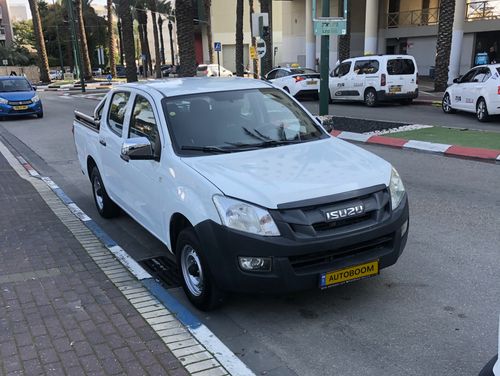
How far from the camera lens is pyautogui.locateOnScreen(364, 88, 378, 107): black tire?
18938 millimetres

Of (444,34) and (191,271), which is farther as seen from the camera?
(444,34)

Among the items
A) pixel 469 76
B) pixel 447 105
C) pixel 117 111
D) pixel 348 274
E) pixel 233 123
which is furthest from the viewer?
pixel 447 105

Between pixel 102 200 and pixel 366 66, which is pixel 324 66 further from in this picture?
pixel 102 200

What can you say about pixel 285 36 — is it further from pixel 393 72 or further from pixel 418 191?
pixel 418 191

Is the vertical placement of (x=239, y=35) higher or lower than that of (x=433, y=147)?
higher

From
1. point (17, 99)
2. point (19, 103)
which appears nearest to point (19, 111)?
point (19, 103)

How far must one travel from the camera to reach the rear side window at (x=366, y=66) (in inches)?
733

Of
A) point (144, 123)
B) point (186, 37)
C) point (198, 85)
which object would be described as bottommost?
point (144, 123)

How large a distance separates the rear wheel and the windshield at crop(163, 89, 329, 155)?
1454cm

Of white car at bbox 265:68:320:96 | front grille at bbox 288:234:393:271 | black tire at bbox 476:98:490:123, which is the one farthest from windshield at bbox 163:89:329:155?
white car at bbox 265:68:320:96

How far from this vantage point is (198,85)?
206 inches

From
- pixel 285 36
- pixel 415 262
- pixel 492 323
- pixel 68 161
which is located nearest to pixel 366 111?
pixel 68 161

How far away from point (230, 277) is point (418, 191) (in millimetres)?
4678

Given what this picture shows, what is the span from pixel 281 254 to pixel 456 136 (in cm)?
962
